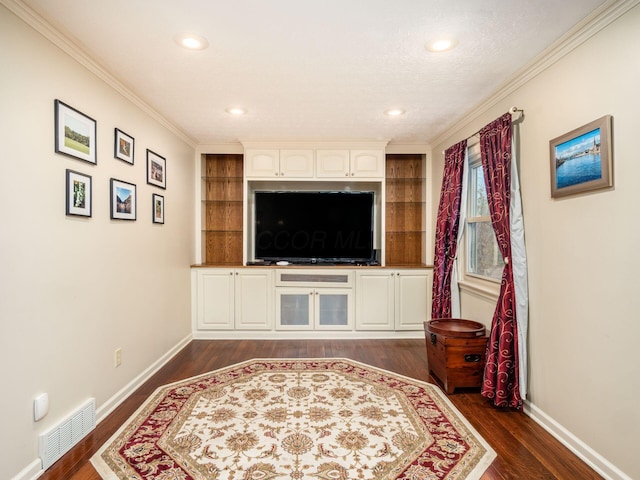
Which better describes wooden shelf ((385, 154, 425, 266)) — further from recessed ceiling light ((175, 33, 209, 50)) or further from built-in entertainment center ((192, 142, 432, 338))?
recessed ceiling light ((175, 33, 209, 50))

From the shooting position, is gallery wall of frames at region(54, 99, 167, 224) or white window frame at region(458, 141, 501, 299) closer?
gallery wall of frames at region(54, 99, 167, 224)

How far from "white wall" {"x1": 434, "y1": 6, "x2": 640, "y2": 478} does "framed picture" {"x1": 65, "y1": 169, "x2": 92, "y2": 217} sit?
9.93 feet

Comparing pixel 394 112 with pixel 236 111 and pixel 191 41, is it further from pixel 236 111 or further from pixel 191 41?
pixel 191 41

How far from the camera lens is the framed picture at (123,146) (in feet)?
8.66

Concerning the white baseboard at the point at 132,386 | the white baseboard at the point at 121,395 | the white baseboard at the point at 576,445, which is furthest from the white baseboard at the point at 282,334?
the white baseboard at the point at 576,445

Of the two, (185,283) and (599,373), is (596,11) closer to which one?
(599,373)

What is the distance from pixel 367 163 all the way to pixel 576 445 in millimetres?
3307

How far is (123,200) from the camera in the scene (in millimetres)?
2715

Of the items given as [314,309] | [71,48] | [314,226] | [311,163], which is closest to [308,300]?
[314,309]

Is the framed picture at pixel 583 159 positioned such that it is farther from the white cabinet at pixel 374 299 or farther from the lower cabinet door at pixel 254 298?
the lower cabinet door at pixel 254 298

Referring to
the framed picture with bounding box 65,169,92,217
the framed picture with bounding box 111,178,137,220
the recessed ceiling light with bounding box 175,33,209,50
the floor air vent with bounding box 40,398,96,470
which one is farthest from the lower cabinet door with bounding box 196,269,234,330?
the recessed ceiling light with bounding box 175,33,209,50

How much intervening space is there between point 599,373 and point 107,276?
3.16 meters

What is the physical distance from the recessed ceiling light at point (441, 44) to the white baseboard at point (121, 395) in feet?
10.6

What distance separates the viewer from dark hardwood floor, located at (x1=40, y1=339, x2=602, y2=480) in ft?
6.20
